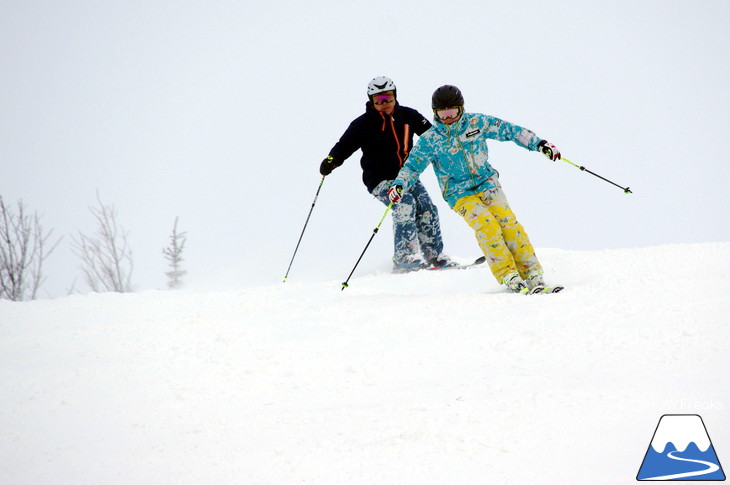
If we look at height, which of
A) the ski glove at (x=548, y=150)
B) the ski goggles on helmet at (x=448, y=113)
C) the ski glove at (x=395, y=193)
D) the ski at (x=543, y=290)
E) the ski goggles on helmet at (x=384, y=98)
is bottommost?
the ski at (x=543, y=290)

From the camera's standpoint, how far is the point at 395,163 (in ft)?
25.8

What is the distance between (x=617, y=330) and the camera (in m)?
3.84

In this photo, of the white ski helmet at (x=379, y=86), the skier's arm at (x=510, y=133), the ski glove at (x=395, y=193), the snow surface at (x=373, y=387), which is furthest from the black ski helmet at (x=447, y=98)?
the white ski helmet at (x=379, y=86)

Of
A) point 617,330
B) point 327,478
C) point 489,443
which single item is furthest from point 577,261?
point 327,478

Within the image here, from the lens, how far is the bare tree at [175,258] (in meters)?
23.9

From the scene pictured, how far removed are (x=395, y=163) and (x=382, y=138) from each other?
0.37m

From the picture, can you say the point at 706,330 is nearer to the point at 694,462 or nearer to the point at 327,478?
the point at 694,462

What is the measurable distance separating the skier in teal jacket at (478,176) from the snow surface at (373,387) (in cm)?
60

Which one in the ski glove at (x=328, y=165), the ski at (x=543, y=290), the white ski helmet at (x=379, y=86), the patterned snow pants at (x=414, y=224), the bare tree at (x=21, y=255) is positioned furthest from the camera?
the bare tree at (x=21, y=255)

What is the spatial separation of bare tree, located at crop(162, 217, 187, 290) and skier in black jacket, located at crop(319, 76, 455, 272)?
1730 cm

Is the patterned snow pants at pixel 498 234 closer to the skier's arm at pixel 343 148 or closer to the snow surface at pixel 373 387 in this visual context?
the snow surface at pixel 373 387

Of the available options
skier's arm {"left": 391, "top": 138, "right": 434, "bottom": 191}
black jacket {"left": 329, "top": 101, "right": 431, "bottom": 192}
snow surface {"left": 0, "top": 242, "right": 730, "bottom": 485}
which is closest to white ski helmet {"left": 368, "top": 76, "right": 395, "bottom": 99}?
black jacket {"left": 329, "top": 101, "right": 431, "bottom": 192}

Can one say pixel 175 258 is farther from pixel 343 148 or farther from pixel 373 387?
pixel 373 387

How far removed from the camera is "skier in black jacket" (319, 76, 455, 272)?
7707 mm
